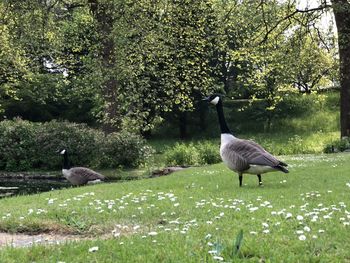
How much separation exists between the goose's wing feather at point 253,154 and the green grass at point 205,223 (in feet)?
2.50

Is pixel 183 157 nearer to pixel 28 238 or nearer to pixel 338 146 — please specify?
pixel 338 146

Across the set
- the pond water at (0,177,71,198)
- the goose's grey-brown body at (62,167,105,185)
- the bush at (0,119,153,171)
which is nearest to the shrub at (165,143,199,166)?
the bush at (0,119,153,171)

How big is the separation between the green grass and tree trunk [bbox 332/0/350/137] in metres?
10.9

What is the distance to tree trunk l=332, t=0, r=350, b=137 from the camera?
23734 mm

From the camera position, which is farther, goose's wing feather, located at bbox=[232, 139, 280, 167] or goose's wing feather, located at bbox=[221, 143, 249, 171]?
goose's wing feather, located at bbox=[221, 143, 249, 171]

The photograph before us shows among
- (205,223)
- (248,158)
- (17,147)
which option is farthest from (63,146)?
(205,223)

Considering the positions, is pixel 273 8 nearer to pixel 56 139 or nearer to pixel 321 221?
pixel 56 139

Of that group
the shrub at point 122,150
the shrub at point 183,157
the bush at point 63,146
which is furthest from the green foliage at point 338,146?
the shrub at point 122,150

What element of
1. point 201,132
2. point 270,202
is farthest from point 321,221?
point 201,132

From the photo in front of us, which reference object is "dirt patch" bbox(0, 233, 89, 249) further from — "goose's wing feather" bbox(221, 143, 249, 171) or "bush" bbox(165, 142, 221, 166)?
"bush" bbox(165, 142, 221, 166)

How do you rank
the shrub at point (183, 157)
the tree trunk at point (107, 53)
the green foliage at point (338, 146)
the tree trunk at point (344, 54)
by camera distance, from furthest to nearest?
the shrub at point (183, 157)
the tree trunk at point (107, 53)
the green foliage at point (338, 146)
the tree trunk at point (344, 54)

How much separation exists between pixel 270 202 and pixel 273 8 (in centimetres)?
1898

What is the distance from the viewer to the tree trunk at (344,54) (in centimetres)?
2373

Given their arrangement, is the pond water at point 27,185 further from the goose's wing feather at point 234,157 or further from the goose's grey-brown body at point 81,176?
the goose's wing feather at point 234,157
